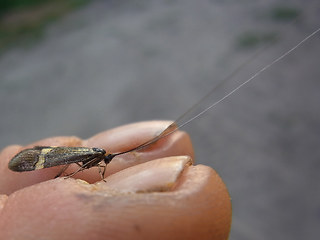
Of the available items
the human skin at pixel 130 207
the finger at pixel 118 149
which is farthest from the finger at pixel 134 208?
the finger at pixel 118 149

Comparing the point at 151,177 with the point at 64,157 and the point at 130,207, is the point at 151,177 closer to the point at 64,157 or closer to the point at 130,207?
the point at 130,207

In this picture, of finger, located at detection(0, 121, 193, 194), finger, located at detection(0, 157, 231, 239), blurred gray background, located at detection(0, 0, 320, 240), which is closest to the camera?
finger, located at detection(0, 157, 231, 239)

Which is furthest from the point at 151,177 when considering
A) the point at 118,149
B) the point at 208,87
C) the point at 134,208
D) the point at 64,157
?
the point at 208,87

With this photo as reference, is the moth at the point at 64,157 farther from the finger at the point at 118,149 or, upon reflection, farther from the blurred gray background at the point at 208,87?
the blurred gray background at the point at 208,87

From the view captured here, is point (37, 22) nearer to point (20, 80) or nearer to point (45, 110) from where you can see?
point (20, 80)

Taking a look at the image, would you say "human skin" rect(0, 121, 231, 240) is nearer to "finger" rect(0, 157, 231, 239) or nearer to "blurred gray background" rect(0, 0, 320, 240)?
"finger" rect(0, 157, 231, 239)

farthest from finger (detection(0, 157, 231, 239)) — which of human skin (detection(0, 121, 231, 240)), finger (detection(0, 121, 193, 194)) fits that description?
finger (detection(0, 121, 193, 194))

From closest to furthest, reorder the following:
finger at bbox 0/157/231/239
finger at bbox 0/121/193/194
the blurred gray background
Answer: finger at bbox 0/157/231/239 → finger at bbox 0/121/193/194 → the blurred gray background
